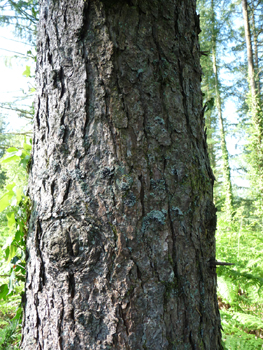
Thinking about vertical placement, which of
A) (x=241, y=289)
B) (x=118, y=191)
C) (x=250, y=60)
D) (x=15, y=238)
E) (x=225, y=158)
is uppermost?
(x=250, y=60)

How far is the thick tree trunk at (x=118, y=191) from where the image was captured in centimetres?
76

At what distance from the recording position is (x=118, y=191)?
79cm

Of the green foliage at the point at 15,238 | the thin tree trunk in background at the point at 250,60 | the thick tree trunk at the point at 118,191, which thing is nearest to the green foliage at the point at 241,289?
the thick tree trunk at the point at 118,191

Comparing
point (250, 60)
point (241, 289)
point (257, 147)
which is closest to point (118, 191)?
point (241, 289)

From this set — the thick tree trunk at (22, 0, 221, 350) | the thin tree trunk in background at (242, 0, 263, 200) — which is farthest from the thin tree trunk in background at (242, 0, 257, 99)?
the thick tree trunk at (22, 0, 221, 350)

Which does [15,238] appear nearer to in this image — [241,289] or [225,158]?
[241,289]

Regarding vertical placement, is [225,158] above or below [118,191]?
above

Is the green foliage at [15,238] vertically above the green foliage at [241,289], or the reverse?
the green foliage at [15,238]

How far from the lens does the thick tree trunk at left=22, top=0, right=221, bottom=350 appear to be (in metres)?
0.76

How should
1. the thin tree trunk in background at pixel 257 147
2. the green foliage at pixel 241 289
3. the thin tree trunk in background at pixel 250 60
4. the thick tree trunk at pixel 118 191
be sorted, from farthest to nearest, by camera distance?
the thin tree trunk in background at pixel 250 60 → the thin tree trunk in background at pixel 257 147 → the green foliage at pixel 241 289 → the thick tree trunk at pixel 118 191

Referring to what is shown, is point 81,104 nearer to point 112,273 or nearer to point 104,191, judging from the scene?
point 104,191

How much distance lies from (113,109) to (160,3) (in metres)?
0.48

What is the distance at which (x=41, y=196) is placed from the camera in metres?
0.88

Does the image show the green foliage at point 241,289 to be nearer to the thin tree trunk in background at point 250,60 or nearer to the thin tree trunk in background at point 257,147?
the thin tree trunk in background at point 257,147
